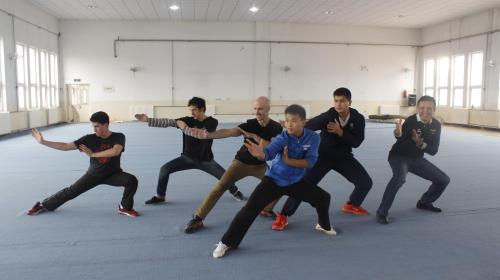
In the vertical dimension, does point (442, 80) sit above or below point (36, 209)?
above

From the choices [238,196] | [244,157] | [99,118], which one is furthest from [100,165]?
[238,196]

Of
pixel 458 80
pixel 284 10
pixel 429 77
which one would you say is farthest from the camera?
pixel 429 77

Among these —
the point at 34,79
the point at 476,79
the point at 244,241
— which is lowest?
the point at 244,241

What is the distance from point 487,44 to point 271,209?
1691 centimetres

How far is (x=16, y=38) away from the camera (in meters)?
15.1

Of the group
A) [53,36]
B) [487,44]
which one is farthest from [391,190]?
[53,36]

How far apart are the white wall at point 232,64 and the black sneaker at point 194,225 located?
17204 millimetres

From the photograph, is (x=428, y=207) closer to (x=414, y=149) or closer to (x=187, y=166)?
(x=414, y=149)

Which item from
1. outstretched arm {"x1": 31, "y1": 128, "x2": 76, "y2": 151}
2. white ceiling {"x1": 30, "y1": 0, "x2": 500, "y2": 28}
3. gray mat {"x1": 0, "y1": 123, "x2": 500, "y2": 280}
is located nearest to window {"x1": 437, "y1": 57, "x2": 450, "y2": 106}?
white ceiling {"x1": 30, "y1": 0, "x2": 500, "y2": 28}

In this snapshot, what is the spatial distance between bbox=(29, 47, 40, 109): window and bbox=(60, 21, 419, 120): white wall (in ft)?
9.41

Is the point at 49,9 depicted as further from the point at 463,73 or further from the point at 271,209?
the point at 463,73

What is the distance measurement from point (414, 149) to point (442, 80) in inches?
720

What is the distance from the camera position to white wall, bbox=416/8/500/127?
17297 mm

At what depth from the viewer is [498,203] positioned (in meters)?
5.36
